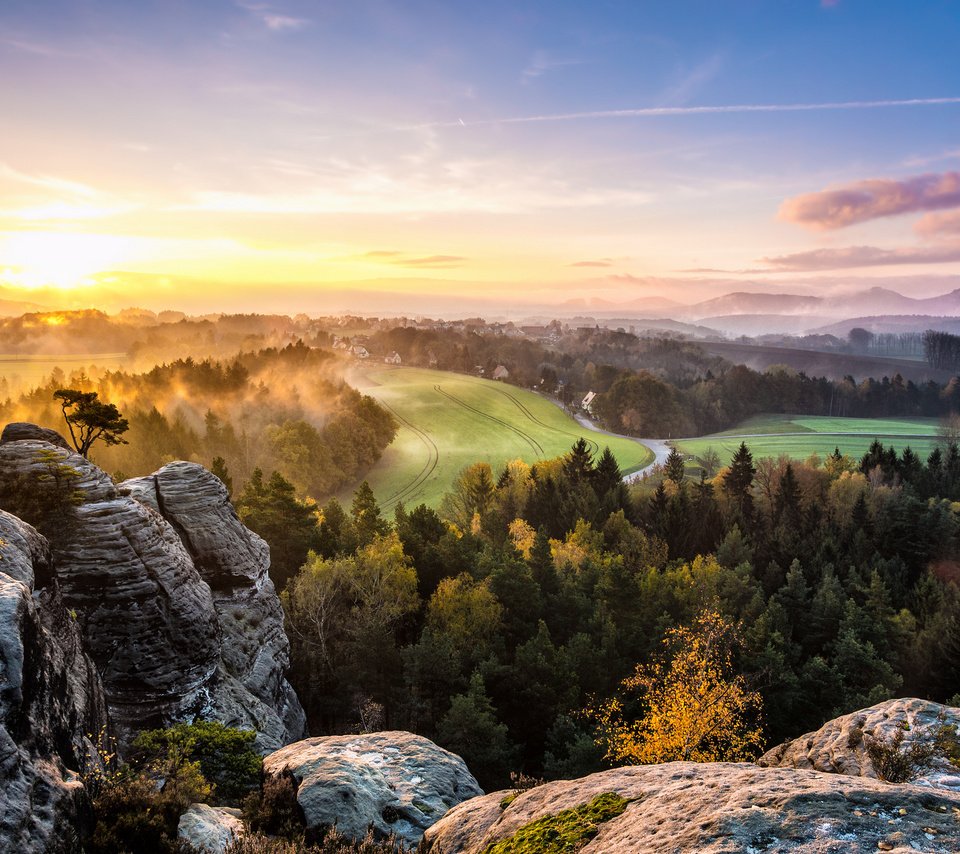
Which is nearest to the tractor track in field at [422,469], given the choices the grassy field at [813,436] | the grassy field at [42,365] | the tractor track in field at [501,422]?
the tractor track in field at [501,422]

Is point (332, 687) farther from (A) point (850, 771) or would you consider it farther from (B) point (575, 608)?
(A) point (850, 771)

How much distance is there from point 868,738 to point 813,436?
552ft

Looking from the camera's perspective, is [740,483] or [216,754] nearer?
[216,754]

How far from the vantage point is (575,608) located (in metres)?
46.4

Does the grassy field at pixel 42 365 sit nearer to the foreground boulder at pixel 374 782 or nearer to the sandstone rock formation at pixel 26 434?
the sandstone rock formation at pixel 26 434


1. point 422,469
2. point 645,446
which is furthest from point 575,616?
point 645,446

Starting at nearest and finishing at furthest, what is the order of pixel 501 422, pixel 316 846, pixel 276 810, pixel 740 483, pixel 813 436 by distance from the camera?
1. pixel 316 846
2. pixel 276 810
3. pixel 740 483
4. pixel 501 422
5. pixel 813 436

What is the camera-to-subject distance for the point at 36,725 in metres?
11.7

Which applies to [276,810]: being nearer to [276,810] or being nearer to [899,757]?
[276,810]

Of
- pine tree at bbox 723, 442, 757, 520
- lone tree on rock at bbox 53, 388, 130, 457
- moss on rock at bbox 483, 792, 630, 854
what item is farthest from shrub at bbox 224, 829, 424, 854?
pine tree at bbox 723, 442, 757, 520

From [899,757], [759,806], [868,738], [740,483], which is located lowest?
[740,483]

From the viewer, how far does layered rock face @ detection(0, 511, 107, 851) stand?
10.2 metres

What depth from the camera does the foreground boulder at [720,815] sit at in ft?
23.3

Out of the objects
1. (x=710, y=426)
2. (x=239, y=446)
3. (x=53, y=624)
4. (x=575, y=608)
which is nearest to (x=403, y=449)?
(x=239, y=446)
